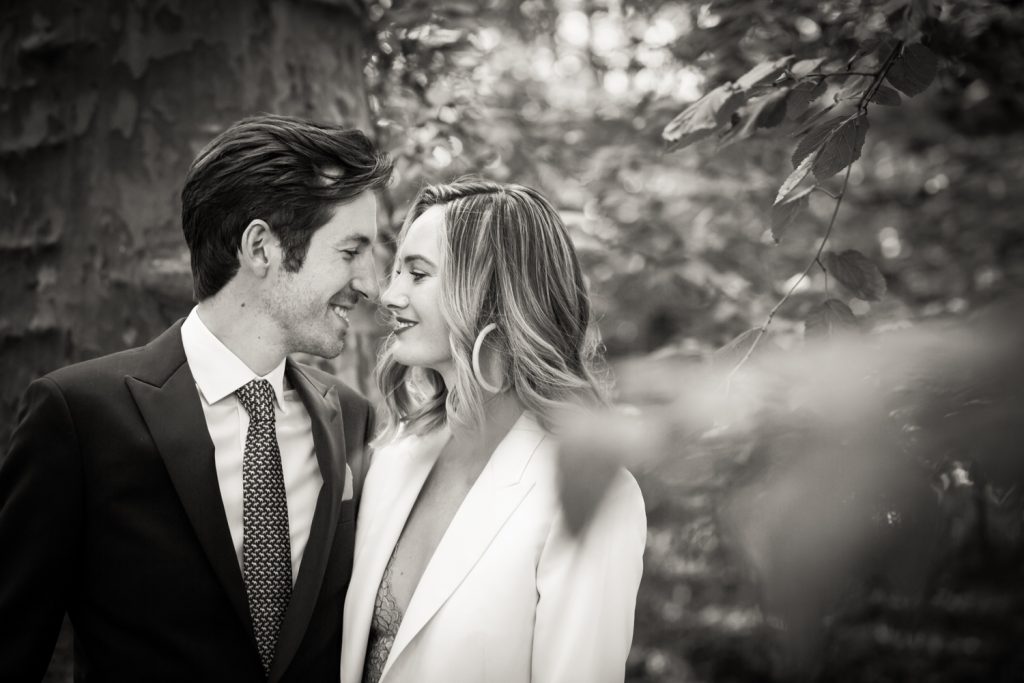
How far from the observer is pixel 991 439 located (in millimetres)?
497

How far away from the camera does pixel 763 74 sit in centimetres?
171

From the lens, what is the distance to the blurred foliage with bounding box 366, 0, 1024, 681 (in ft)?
1.68

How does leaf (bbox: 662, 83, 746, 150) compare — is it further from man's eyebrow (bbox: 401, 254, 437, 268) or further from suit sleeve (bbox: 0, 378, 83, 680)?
suit sleeve (bbox: 0, 378, 83, 680)

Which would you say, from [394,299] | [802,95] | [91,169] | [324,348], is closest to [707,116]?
[802,95]

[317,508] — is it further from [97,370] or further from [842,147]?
[842,147]

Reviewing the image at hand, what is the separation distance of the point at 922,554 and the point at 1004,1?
4.17 feet

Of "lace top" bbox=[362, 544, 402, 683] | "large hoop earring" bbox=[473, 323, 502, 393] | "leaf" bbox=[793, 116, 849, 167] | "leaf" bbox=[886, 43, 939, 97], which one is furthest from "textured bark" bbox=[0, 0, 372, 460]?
"leaf" bbox=[886, 43, 939, 97]

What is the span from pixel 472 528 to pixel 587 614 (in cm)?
40

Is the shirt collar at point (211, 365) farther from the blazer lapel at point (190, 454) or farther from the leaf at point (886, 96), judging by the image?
the leaf at point (886, 96)

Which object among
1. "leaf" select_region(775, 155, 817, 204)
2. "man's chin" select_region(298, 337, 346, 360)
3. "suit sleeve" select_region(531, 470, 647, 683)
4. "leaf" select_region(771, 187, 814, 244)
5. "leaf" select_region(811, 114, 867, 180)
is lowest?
"suit sleeve" select_region(531, 470, 647, 683)

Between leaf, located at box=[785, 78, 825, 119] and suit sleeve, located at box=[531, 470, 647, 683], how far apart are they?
0.95m

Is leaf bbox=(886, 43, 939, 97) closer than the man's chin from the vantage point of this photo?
Yes

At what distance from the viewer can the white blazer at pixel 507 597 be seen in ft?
6.21

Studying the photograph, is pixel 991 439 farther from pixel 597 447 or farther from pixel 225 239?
pixel 225 239
